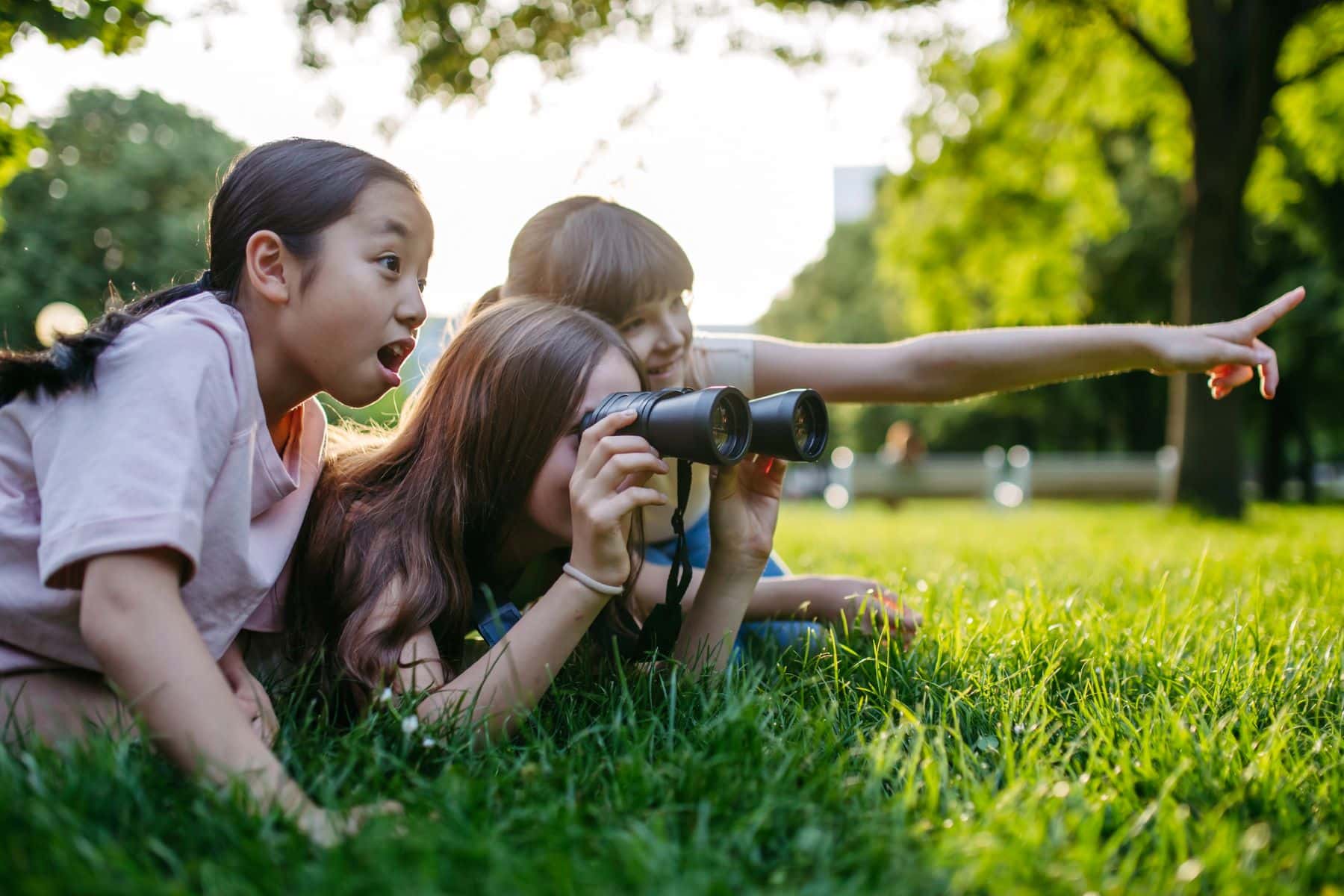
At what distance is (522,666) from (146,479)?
692 mm

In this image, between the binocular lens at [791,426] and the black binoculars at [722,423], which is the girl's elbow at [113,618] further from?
the binocular lens at [791,426]

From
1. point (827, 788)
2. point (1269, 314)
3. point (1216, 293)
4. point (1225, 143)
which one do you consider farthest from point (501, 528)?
point (1225, 143)

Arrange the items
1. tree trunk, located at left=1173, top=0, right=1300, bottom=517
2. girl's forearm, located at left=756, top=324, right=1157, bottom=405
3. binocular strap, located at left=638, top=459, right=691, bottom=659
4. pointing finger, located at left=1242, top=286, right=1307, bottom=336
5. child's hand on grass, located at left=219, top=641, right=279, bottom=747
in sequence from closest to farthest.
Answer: child's hand on grass, located at left=219, top=641, right=279, bottom=747
binocular strap, located at left=638, top=459, right=691, bottom=659
pointing finger, located at left=1242, top=286, right=1307, bottom=336
girl's forearm, located at left=756, top=324, right=1157, bottom=405
tree trunk, located at left=1173, top=0, right=1300, bottom=517

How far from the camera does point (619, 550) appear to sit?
190 centimetres

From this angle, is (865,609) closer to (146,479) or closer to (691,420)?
(691,420)

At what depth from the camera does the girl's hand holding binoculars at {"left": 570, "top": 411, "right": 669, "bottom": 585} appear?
1877mm

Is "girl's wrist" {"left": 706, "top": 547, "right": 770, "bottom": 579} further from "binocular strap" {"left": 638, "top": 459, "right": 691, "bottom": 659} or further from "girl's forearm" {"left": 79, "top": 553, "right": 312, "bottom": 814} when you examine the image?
"girl's forearm" {"left": 79, "top": 553, "right": 312, "bottom": 814}

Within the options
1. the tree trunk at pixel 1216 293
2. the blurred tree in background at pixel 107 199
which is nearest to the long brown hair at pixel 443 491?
the tree trunk at pixel 1216 293

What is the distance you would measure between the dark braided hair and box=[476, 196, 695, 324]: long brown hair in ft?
2.49

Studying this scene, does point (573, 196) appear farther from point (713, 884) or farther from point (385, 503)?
point (713, 884)

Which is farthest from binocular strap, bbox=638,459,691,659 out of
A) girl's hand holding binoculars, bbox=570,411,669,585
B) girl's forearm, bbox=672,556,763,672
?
girl's hand holding binoculars, bbox=570,411,669,585

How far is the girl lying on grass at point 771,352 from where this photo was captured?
2.60m

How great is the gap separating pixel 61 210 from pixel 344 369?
81.1 feet

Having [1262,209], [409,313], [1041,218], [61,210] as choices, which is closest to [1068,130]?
[1041,218]
